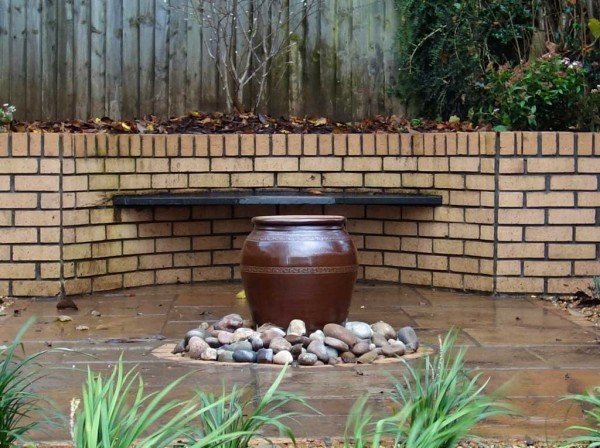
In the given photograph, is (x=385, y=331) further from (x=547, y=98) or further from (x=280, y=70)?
(x=280, y=70)

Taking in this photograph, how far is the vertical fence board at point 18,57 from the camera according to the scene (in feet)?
24.5

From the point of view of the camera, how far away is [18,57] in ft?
24.6

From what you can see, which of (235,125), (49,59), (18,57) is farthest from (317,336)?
(18,57)


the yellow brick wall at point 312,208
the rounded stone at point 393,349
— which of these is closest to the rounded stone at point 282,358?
the rounded stone at point 393,349

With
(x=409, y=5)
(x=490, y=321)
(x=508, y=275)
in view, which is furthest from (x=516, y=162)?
(x=409, y=5)

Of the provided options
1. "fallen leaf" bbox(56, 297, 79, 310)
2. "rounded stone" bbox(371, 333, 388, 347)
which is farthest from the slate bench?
"rounded stone" bbox(371, 333, 388, 347)

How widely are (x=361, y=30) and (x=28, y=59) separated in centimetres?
272

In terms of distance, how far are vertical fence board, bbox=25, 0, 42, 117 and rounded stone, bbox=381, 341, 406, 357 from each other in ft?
14.1

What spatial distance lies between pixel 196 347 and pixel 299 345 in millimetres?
485

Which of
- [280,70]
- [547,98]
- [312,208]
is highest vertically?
[280,70]

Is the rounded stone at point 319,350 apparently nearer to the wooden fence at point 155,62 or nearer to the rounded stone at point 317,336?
the rounded stone at point 317,336

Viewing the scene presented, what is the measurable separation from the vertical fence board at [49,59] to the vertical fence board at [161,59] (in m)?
0.80

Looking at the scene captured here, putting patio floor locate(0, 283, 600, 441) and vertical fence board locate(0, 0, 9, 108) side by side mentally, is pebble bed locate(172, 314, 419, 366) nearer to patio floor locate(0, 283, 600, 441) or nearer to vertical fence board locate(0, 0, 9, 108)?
patio floor locate(0, 283, 600, 441)

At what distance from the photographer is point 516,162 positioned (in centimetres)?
619
